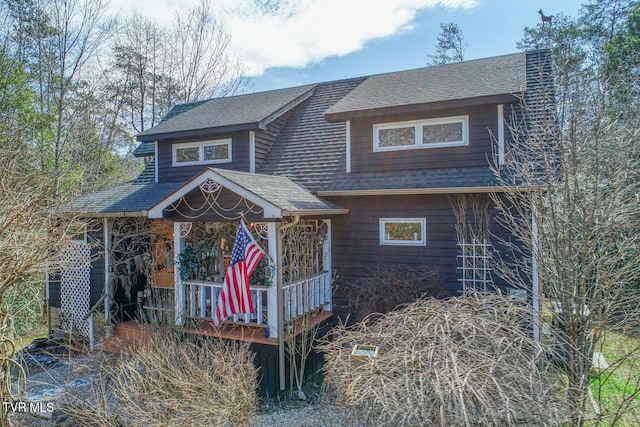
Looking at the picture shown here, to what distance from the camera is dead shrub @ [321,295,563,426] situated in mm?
2629

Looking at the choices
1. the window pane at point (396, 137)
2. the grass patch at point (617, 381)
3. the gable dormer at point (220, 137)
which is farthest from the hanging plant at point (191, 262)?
the grass patch at point (617, 381)

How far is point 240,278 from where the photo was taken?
659cm

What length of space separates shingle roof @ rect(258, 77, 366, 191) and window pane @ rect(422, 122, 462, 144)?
2115 millimetres

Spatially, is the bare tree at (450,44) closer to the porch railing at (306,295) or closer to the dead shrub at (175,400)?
the porch railing at (306,295)

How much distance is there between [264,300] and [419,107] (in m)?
5.49

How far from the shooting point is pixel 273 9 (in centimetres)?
1482

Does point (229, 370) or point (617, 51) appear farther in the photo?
point (617, 51)

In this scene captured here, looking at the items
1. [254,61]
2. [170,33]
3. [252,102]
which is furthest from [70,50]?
[252,102]

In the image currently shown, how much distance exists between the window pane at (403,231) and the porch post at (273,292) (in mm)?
2767

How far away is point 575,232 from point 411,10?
15.1 metres

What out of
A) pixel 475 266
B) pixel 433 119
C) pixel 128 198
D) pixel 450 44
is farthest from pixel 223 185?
pixel 450 44

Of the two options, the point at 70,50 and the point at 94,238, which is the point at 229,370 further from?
the point at 70,50

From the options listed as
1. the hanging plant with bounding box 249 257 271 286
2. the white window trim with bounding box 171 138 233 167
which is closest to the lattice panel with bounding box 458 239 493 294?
the hanging plant with bounding box 249 257 271 286

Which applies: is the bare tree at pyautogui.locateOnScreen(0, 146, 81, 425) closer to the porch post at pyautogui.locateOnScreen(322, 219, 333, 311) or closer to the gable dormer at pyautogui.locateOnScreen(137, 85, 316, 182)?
the porch post at pyautogui.locateOnScreen(322, 219, 333, 311)
